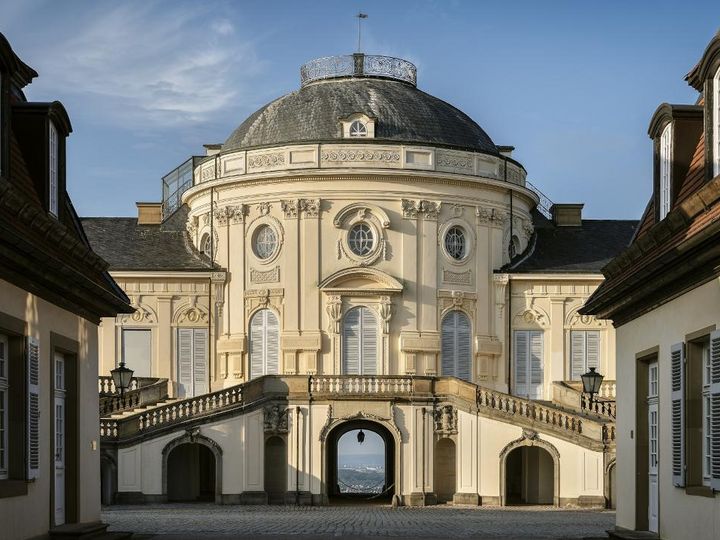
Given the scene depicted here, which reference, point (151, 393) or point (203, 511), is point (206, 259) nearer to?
point (151, 393)

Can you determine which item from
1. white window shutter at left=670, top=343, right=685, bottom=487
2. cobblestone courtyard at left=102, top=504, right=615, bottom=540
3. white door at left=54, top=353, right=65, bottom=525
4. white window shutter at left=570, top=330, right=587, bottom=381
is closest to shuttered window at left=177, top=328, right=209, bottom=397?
cobblestone courtyard at left=102, top=504, right=615, bottom=540

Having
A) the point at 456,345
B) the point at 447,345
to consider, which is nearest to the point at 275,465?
the point at 447,345

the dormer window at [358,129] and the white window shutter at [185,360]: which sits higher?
the dormer window at [358,129]

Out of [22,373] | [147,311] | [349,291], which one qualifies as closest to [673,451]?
[22,373]

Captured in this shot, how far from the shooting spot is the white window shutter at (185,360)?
192 ft

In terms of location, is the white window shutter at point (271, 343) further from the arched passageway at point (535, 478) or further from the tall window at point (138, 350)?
the arched passageway at point (535, 478)

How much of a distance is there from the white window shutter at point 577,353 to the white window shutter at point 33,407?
123 feet

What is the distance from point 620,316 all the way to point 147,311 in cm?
3336

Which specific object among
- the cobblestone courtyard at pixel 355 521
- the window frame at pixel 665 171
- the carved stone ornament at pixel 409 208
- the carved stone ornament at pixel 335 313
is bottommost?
the cobblestone courtyard at pixel 355 521

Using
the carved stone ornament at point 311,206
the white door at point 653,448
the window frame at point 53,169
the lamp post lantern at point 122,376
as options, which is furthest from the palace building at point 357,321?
the window frame at point 53,169

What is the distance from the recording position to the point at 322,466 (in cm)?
5131

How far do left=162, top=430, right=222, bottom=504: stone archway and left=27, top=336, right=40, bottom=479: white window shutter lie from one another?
27.5 m

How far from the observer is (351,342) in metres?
56.8

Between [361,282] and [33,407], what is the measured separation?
3422 centimetres
